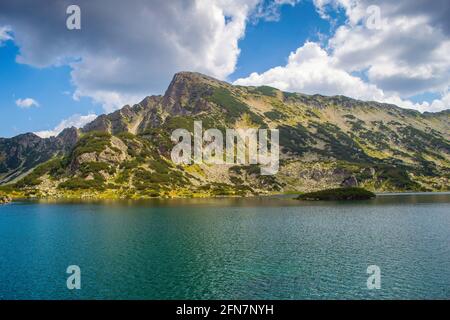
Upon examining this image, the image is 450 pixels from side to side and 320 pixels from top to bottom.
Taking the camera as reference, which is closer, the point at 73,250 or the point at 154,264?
the point at 154,264

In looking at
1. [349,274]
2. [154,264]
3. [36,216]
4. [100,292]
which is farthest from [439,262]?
[36,216]

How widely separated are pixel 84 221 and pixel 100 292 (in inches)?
3121

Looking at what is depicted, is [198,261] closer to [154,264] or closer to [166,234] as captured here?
[154,264]

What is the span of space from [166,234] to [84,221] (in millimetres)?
42428

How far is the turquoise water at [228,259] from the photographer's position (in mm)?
48562

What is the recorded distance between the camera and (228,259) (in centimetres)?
6562

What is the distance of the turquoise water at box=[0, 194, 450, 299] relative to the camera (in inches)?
1912

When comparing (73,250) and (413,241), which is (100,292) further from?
(413,241)

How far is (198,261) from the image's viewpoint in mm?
64875
